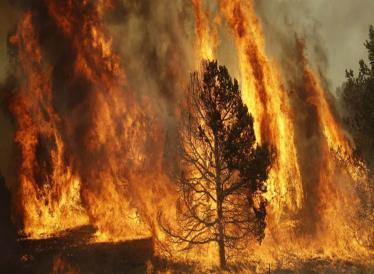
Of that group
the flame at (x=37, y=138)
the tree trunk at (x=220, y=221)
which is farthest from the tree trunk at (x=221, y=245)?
the flame at (x=37, y=138)

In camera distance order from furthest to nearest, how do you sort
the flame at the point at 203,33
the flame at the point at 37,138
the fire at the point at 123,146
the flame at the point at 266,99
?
1. the flame at the point at 203,33
2. the flame at the point at 266,99
3. the flame at the point at 37,138
4. the fire at the point at 123,146

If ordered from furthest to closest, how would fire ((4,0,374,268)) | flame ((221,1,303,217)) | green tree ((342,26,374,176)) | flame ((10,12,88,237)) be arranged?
flame ((221,1,303,217)) → flame ((10,12,88,237)) → fire ((4,0,374,268)) → green tree ((342,26,374,176))

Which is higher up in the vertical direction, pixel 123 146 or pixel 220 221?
pixel 123 146

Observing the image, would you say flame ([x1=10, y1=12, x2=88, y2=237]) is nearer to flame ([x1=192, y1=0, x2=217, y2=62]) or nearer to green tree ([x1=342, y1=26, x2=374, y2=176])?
flame ([x1=192, y1=0, x2=217, y2=62])

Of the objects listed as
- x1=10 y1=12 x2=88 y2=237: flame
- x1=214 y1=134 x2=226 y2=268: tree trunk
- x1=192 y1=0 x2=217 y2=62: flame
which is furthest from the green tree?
x1=10 y1=12 x2=88 y2=237: flame

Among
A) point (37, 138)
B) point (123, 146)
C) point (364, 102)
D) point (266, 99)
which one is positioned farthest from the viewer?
point (266, 99)

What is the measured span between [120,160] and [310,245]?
1220cm

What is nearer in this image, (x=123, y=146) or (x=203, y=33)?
(x=123, y=146)

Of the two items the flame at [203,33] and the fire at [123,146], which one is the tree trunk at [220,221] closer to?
the fire at [123,146]

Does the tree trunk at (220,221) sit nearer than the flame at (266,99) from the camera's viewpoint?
Yes

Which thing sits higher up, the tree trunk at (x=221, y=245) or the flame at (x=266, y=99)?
the flame at (x=266, y=99)

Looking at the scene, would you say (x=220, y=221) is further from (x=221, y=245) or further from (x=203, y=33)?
(x=203, y=33)

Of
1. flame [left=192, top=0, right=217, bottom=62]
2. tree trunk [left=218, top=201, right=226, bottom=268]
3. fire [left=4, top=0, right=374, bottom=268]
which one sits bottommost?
tree trunk [left=218, top=201, right=226, bottom=268]

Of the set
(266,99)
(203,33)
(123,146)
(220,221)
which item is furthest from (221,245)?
(203,33)
